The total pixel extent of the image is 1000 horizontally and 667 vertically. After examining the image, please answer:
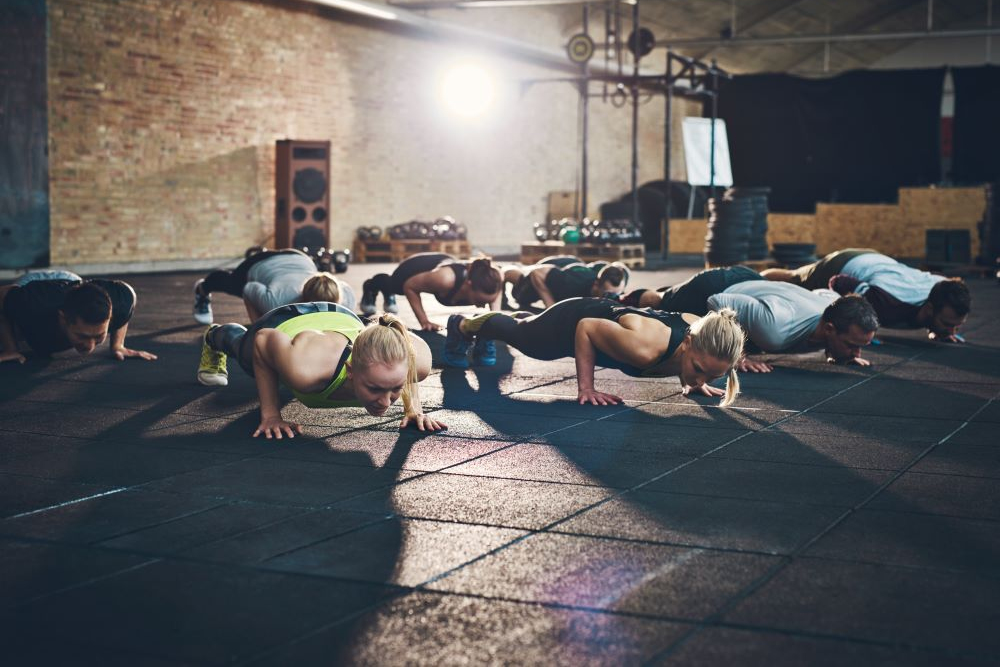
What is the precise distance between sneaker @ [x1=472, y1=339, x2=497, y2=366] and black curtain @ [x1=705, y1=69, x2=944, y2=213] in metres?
15.1

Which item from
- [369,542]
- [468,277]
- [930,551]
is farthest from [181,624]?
[468,277]

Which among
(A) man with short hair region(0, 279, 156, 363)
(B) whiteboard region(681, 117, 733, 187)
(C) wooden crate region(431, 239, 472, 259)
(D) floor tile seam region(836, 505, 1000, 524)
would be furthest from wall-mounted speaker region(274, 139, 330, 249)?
(D) floor tile seam region(836, 505, 1000, 524)

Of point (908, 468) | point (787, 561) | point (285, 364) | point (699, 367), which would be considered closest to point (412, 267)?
point (699, 367)

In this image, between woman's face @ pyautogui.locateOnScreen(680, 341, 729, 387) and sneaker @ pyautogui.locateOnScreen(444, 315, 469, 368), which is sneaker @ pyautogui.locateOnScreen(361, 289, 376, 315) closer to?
sneaker @ pyautogui.locateOnScreen(444, 315, 469, 368)

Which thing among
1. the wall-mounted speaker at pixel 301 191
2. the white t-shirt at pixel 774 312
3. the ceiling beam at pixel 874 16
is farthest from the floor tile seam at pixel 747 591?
the ceiling beam at pixel 874 16

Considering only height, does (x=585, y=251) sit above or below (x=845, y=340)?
above

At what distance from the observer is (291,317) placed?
4277 mm

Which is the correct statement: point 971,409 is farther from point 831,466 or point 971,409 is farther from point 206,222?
point 206,222

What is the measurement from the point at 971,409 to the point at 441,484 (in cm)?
269

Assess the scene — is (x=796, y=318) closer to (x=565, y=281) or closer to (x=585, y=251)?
(x=565, y=281)

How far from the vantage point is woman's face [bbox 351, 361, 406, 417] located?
11.9ft

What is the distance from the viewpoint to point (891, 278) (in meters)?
6.94

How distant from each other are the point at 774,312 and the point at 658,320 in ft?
4.03

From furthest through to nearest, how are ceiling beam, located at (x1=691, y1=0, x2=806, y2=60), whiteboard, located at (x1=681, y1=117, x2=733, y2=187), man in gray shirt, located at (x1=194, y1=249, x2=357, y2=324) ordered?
ceiling beam, located at (x1=691, y1=0, x2=806, y2=60)
whiteboard, located at (x1=681, y1=117, x2=733, y2=187)
man in gray shirt, located at (x1=194, y1=249, x2=357, y2=324)
